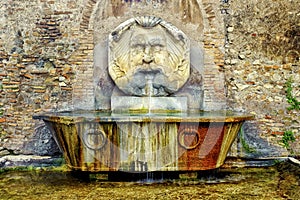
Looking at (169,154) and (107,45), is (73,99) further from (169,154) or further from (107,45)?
(169,154)

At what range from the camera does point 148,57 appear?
502 centimetres

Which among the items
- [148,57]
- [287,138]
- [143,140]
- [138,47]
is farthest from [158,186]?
[287,138]

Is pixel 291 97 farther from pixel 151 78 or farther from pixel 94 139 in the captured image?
pixel 94 139

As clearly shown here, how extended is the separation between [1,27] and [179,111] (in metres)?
2.66

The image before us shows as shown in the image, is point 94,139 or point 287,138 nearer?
point 94,139

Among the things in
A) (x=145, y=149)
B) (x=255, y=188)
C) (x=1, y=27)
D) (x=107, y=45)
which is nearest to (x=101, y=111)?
(x=107, y=45)

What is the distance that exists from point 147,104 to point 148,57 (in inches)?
24.0

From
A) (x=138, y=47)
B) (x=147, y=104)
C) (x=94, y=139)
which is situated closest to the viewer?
(x=94, y=139)

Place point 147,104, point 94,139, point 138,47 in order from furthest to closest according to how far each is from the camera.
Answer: point 138,47, point 147,104, point 94,139

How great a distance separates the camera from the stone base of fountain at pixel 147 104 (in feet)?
16.3

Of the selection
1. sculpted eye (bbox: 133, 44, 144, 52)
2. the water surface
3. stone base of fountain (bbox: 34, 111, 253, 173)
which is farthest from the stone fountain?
sculpted eye (bbox: 133, 44, 144, 52)

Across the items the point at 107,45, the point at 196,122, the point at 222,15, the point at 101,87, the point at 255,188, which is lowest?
the point at 255,188

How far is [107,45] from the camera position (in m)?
5.25

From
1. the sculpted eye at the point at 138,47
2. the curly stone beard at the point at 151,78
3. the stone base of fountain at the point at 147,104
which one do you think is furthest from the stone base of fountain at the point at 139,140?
the sculpted eye at the point at 138,47
